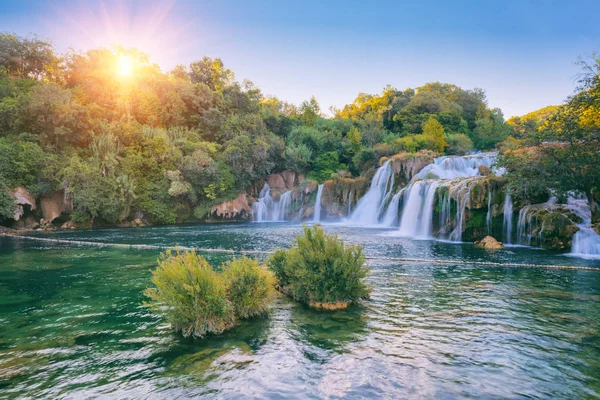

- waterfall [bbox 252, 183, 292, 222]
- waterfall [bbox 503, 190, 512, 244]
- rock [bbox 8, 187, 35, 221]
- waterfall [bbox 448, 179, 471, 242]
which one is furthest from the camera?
waterfall [bbox 252, 183, 292, 222]

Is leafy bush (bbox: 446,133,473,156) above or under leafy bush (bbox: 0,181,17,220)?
above

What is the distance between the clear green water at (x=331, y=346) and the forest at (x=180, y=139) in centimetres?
1020

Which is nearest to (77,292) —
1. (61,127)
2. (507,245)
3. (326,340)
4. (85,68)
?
(326,340)

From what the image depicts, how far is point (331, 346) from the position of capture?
6668 millimetres

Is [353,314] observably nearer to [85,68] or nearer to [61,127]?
[61,127]

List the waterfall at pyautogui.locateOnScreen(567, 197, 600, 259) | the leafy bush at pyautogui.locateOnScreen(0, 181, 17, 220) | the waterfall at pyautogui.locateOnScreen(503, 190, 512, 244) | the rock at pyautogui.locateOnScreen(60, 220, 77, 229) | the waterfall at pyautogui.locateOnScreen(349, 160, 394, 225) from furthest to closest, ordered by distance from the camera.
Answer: the waterfall at pyautogui.locateOnScreen(349, 160, 394, 225)
the rock at pyautogui.locateOnScreen(60, 220, 77, 229)
the leafy bush at pyautogui.locateOnScreen(0, 181, 17, 220)
the waterfall at pyautogui.locateOnScreen(503, 190, 512, 244)
the waterfall at pyautogui.locateOnScreen(567, 197, 600, 259)

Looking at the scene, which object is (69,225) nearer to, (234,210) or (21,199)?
(21,199)

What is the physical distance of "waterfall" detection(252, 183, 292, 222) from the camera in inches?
1674

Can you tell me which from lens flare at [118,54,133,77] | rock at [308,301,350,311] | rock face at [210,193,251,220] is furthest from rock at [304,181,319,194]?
rock at [308,301,350,311]

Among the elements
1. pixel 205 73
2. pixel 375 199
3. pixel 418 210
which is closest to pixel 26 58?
pixel 205 73

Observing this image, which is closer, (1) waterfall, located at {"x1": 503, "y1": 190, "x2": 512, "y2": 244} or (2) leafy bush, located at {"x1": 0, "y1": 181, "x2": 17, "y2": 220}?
(1) waterfall, located at {"x1": 503, "y1": 190, "x2": 512, "y2": 244}

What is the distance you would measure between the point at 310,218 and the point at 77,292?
31728mm

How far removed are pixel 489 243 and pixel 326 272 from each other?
1474cm

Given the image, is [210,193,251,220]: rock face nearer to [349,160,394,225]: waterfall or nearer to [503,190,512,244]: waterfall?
[349,160,394,225]: waterfall
